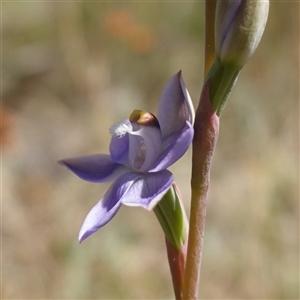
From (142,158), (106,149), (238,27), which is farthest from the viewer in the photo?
(106,149)

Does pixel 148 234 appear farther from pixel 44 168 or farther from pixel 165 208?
pixel 165 208

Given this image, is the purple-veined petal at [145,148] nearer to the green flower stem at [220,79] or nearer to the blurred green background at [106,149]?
the green flower stem at [220,79]

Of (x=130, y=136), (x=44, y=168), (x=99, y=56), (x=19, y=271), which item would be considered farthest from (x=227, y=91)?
(x=99, y=56)

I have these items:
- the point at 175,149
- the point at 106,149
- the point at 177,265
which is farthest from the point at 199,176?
the point at 106,149

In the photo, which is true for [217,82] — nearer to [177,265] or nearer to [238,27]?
[238,27]

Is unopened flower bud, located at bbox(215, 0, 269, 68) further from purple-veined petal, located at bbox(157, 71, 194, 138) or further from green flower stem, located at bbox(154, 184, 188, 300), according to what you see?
green flower stem, located at bbox(154, 184, 188, 300)
